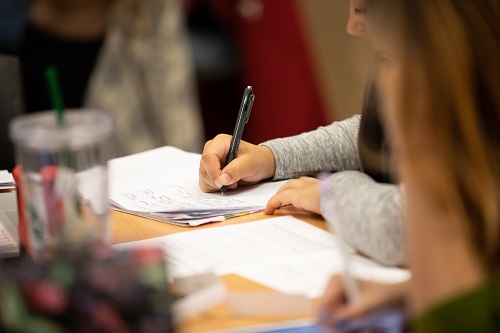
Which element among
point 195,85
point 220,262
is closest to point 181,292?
point 220,262

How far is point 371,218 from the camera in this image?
3.28 feet

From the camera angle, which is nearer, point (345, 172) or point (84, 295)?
point (84, 295)

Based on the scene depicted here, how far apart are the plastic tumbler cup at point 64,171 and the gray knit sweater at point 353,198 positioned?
254mm

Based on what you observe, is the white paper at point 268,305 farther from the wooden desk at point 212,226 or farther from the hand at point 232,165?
the hand at point 232,165

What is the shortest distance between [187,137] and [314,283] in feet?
5.68

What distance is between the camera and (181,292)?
89cm

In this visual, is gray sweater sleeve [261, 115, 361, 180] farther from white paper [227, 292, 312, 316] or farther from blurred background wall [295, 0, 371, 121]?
blurred background wall [295, 0, 371, 121]

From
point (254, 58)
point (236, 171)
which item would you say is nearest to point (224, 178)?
point (236, 171)

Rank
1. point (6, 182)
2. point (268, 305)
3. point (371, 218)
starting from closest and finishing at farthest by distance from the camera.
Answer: point (268, 305) → point (371, 218) → point (6, 182)

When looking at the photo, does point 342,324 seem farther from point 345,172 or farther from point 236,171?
point 236,171

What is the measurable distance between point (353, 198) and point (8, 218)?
0.49 meters

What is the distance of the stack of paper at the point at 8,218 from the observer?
108 cm

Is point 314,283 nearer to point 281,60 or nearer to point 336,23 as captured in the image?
point 281,60

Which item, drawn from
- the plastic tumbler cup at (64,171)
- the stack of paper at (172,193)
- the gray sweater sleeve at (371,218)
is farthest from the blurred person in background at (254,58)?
the plastic tumbler cup at (64,171)
